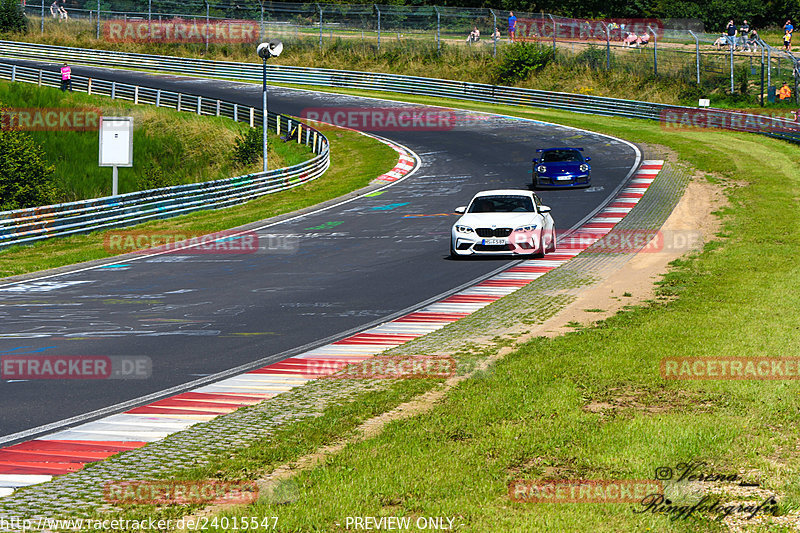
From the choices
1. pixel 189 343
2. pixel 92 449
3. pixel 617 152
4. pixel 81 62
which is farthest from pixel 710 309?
pixel 81 62

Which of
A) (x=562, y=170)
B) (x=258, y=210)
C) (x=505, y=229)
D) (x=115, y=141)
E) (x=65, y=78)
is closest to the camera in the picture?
(x=505, y=229)

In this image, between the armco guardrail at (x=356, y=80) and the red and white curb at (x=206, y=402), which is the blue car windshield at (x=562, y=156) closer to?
the red and white curb at (x=206, y=402)

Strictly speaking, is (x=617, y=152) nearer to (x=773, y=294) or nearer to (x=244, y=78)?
(x=773, y=294)

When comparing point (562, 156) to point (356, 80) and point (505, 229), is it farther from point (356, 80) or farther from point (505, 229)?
point (356, 80)

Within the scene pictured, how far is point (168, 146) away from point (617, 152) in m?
23.5

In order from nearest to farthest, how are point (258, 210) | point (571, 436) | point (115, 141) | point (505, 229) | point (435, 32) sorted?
point (571, 436), point (505, 229), point (258, 210), point (115, 141), point (435, 32)

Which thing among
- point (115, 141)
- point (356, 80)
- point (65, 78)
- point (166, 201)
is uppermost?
point (356, 80)

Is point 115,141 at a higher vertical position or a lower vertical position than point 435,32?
lower

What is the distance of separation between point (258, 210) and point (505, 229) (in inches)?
550

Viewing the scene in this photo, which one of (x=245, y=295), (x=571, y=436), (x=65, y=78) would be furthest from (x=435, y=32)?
A: (x=571, y=436)

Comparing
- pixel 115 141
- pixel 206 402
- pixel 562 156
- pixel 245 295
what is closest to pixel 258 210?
pixel 115 141

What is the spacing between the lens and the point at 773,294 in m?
14.2

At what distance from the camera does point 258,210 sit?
31406 millimetres

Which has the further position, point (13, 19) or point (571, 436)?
point (13, 19)
